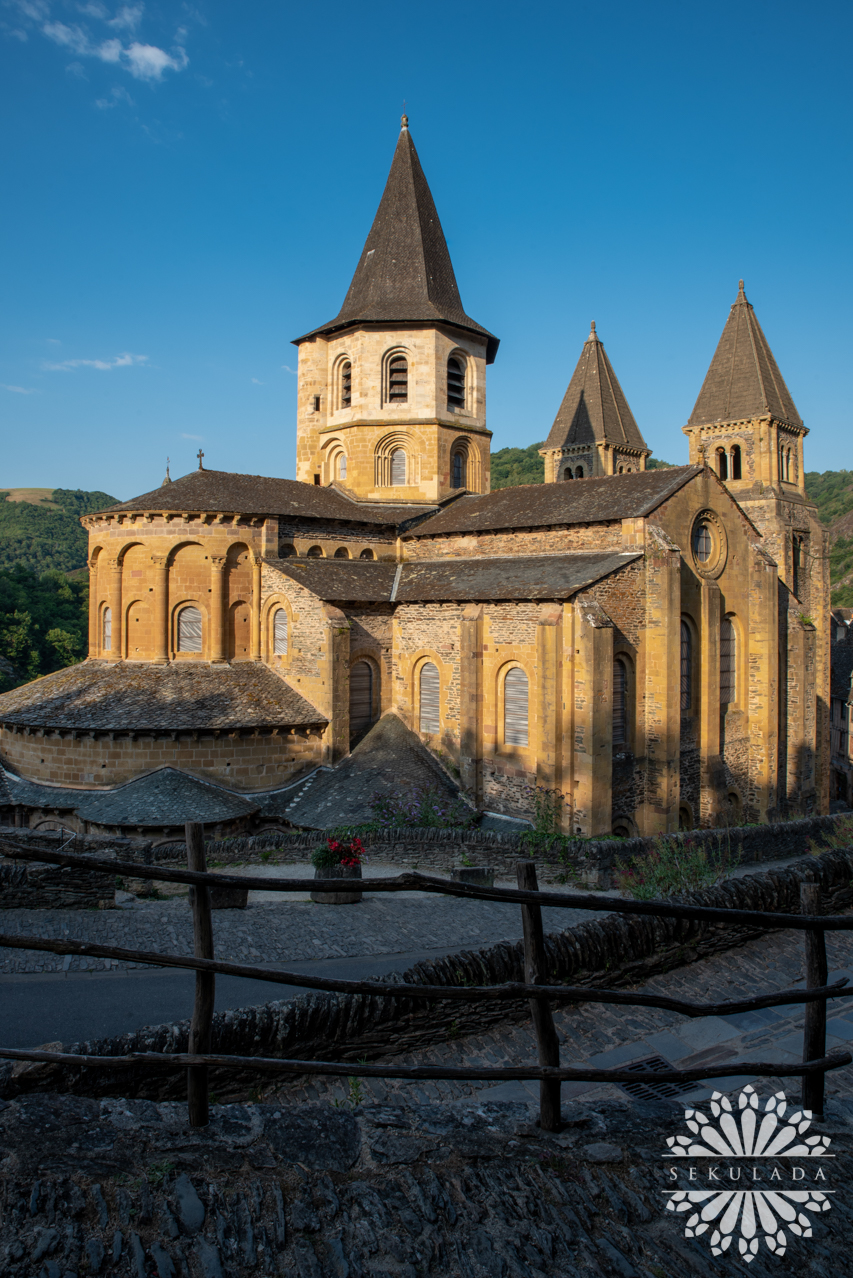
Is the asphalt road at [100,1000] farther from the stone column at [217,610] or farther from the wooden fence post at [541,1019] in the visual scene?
the stone column at [217,610]

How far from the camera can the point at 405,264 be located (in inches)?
1191

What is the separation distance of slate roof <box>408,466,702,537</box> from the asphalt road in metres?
15.9

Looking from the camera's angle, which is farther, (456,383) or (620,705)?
(456,383)

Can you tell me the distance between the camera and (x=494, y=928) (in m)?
12.0

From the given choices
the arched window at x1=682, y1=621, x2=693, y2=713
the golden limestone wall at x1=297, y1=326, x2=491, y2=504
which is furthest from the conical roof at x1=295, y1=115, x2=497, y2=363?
the arched window at x1=682, y1=621, x2=693, y2=713

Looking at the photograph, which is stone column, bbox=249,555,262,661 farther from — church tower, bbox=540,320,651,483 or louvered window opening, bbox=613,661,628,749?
church tower, bbox=540,320,651,483

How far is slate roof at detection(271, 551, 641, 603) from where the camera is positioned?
20.9 meters

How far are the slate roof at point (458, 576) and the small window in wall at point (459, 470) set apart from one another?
5.25m

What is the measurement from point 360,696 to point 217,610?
16.5 feet

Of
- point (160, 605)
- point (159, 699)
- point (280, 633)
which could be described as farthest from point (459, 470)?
point (159, 699)

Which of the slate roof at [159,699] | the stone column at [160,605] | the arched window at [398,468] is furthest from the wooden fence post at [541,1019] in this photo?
the arched window at [398,468]

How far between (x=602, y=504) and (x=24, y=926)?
17410 mm

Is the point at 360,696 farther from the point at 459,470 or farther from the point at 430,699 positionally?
the point at 459,470

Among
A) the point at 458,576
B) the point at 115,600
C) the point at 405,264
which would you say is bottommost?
the point at 115,600
